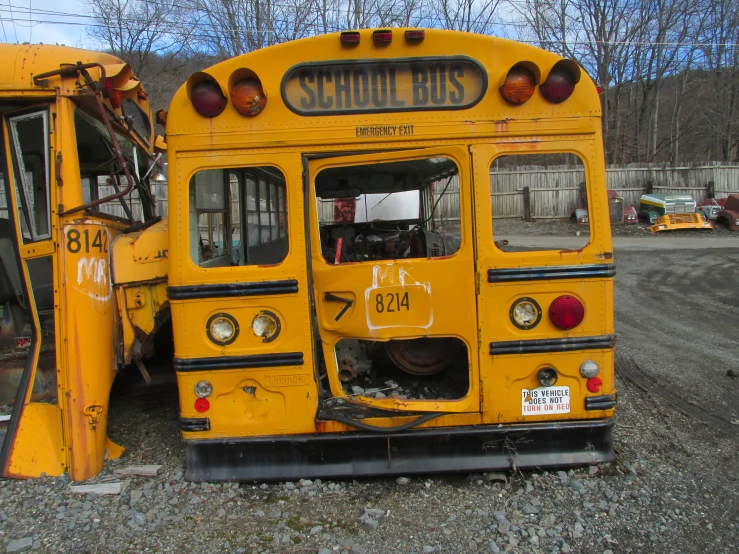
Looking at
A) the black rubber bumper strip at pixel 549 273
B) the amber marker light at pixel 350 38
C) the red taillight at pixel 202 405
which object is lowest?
the red taillight at pixel 202 405

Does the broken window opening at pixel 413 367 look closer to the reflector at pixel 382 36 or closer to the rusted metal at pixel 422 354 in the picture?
the rusted metal at pixel 422 354

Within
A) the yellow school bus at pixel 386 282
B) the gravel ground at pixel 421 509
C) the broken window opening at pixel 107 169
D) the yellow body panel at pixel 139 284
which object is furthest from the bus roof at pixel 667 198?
the yellow body panel at pixel 139 284

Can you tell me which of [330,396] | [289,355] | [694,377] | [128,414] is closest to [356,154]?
[289,355]

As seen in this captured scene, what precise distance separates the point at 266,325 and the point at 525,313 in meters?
1.49

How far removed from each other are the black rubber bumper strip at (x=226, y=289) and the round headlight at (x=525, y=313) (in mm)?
1279

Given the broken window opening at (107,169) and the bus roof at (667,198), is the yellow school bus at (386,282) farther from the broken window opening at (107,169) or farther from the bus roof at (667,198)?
the bus roof at (667,198)

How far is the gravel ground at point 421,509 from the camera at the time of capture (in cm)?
266

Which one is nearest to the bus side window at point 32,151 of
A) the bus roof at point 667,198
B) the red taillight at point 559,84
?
the red taillight at point 559,84

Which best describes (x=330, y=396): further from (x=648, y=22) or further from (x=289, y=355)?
(x=648, y=22)

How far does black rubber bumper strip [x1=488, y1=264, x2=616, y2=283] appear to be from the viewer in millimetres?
3045

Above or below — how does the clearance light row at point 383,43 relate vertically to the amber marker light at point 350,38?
below

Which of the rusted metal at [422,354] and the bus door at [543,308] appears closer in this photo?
the bus door at [543,308]

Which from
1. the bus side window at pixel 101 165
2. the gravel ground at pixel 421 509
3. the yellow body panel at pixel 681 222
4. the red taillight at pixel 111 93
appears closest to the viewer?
the gravel ground at pixel 421 509

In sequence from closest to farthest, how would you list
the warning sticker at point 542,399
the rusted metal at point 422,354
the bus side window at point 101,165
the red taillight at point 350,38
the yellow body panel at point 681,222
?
the red taillight at point 350,38 → the warning sticker at point 542,399 → the rusted metal at point 422,354 → the bus side window at point 101,165 → the yellow body panel at point 681,222
